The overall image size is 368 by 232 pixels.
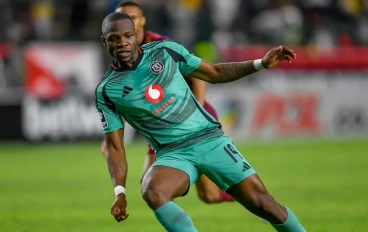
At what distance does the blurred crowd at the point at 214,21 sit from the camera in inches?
787

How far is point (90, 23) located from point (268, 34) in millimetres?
4371

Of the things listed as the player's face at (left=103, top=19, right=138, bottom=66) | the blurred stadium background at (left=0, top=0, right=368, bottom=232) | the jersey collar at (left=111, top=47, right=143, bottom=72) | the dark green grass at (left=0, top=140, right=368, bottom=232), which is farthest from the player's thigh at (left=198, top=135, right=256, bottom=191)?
the blurred stadium background at (left=0, top=0, right=368, bottom=232)

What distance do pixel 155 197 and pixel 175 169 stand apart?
34 centimetres

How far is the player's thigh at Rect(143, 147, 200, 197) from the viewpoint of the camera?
6293 mm

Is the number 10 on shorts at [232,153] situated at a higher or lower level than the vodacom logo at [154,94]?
lower

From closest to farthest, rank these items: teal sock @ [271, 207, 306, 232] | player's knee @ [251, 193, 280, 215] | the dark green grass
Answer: player's knee @ [251, 193, 280, 215] < teal sock @ [271, 207, 306, 232] < the dark green grass

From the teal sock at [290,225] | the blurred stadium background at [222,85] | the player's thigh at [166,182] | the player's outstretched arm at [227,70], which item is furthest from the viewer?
the blurred stadium background at [222,85]

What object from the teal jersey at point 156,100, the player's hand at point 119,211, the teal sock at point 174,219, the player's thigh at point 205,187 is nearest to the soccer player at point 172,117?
the teal jersey at point 156,100

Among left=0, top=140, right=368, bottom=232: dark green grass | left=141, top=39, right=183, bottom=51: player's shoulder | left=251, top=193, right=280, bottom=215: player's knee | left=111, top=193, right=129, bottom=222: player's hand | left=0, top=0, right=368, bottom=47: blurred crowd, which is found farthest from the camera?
left=0, top=0, right=368, bottom=47: blurred crowd

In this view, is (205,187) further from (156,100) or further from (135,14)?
(156,100)

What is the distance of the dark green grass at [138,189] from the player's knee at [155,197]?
273cm

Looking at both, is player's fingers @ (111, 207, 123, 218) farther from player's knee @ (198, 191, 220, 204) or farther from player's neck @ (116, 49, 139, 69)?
player's knee @ (198, 191, 220, 204)

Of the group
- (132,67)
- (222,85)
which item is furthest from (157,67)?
(222,85)

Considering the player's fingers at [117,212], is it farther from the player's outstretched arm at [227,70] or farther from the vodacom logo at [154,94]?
the player's outstretched arm at [227,70]
